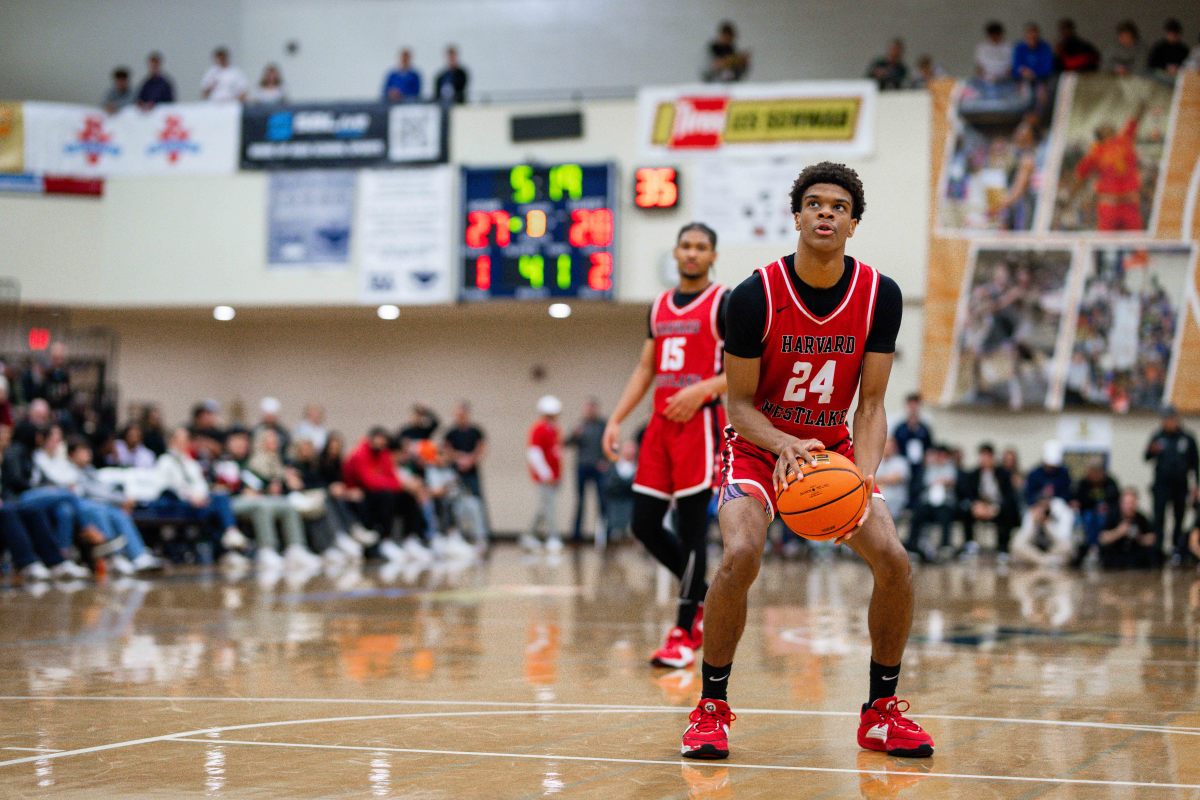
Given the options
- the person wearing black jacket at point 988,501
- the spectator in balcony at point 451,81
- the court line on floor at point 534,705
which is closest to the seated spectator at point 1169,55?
the person wearing black jacket at point 988,501

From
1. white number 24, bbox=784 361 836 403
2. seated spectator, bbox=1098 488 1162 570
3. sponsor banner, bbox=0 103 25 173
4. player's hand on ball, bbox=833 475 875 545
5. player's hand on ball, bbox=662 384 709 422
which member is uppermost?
sponsor banner, bbox=0 103 25 173

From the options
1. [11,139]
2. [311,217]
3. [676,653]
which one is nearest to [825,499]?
[676,653]

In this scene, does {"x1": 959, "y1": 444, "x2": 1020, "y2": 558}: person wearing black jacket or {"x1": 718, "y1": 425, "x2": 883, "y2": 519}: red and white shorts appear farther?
{"x1": 959, "y1": 444, "x2": 1020, "y2": 558}: person wearing black jacket

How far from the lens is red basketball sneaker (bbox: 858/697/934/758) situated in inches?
183

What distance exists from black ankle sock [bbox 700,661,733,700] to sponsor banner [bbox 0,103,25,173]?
19460mm

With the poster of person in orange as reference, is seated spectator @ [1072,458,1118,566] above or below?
below

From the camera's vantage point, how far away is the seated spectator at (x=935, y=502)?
58.8 feet

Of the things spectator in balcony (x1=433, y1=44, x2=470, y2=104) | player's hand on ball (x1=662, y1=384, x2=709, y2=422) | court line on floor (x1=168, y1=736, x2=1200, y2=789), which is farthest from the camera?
spectator in balcony (x1=433, y1=44, x2=470, y2=104)

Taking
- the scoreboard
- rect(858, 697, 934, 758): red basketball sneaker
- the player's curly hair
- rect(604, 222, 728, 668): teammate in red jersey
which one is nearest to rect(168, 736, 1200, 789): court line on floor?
rect(858, 697, 934, 758): red basketball sneaker

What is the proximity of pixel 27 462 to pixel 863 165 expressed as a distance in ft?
39.3

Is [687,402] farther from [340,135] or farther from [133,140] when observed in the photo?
[133,140]

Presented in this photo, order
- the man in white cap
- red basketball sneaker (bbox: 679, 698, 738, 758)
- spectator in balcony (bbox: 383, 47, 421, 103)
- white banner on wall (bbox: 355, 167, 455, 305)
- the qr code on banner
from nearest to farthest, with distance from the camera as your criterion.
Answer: red basketball sneaker (bbox: 679, 698, 738, 758) < the man in white cap < white banner on wall (bbox: 355, 167, 455, 305) < the qr code on banner < spectator in balcony (bbox: 383, 47, 421, 103)

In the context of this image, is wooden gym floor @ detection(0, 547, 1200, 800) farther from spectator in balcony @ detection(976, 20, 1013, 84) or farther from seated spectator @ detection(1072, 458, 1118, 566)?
spectator in balcony @ detection(976, 20, 1013, 84)

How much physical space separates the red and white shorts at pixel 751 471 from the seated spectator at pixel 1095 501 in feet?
44.5
